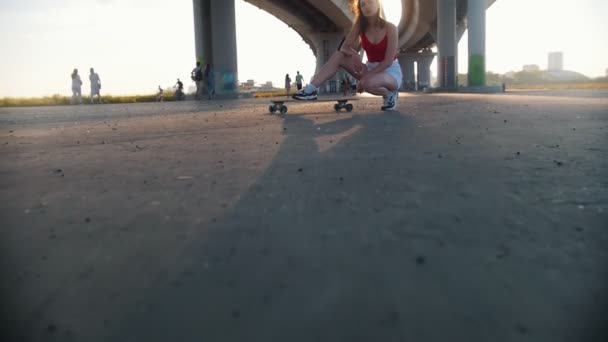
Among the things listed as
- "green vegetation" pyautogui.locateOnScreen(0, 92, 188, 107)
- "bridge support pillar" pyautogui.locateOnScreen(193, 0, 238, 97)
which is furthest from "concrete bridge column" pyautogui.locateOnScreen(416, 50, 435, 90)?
"green vegetation" pyautogui.locateOnScreen(0, 92, 188, 107)

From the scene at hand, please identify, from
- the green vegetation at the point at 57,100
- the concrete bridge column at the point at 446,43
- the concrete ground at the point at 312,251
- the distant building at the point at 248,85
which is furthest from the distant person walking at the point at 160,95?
the distant building at the point at 248,85

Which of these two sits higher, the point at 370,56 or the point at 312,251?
the point at 370,56

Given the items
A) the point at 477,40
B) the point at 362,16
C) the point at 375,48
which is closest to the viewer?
the point at 362,16

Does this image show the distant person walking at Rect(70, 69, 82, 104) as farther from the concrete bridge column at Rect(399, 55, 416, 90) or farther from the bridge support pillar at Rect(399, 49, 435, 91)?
the concrete bridge column at Rect(399, 55, 416, 90)

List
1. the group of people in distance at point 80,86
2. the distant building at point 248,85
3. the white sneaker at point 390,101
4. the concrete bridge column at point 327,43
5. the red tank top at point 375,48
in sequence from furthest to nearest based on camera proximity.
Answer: the distant building at point 248,85, the concrete bridge column at point 327,43, the group of people in distance at point 80,86, the white sneaker at point 390,101, the red tank top at point 375,48

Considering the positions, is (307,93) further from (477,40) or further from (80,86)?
(477,40)

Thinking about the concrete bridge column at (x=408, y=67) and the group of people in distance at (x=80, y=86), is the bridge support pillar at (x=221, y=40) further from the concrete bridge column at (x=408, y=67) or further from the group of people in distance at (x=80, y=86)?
the concrete bridge column at (x=408, y=67)

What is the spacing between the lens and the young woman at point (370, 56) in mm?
7582

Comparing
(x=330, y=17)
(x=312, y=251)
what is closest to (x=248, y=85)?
(x=330, y=17)

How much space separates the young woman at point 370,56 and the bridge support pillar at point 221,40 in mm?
21312

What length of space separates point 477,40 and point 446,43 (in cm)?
412

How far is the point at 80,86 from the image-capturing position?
81.1 feet

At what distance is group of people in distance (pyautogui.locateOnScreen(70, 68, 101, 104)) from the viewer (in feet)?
80.5

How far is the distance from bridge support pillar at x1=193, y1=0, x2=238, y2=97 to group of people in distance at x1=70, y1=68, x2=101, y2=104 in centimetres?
698
